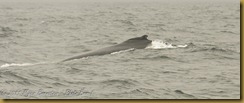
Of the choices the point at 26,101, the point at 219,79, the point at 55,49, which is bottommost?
the point at 26,101

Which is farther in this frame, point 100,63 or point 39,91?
point 100,63

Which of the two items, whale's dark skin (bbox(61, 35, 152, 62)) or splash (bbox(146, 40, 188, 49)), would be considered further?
splash (bbox(146, 40, 188, 49))

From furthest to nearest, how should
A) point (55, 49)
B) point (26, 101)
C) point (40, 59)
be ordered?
point (55, 49), point (40, 59), point (26, 101)

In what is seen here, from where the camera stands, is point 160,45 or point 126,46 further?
point 160,45

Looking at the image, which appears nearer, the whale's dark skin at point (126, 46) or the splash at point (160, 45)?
the whale's dark skin at point (126, 46)

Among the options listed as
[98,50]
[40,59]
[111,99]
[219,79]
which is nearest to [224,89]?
[219,79]

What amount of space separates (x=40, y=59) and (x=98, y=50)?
118 inches

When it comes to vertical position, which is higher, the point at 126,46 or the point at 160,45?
the point at 160,45

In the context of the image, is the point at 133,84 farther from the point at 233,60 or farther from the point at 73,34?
the point at 73,34

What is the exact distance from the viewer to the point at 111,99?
763 centimetres

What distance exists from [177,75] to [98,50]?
6.67 m

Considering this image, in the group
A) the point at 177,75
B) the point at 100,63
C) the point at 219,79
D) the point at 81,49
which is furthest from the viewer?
the point at 81,49

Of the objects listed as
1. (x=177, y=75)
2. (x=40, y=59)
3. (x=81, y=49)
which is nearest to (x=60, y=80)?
(x=177, y=75)

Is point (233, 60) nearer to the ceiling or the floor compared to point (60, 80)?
nearer to the ceiling
